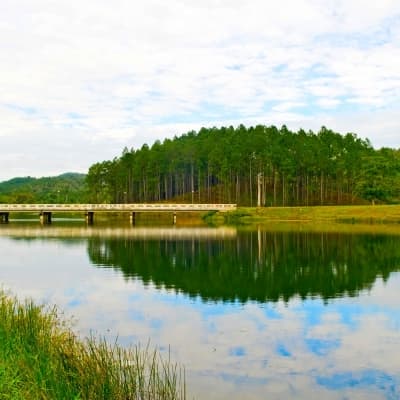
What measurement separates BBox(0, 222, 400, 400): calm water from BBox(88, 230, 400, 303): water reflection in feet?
0.34

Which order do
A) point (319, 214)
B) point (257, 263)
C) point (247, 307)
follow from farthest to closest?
point (319, 214) → point (257, 263) → point (247, 307)

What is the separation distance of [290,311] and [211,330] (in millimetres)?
4885

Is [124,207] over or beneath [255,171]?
beneath

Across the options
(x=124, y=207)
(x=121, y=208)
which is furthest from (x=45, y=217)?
(x=124, y=207)

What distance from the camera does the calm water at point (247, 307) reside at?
51.1ft

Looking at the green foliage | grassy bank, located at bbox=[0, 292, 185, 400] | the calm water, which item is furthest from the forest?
grassy bank, located at bbox=[0, 292, 185, 400]

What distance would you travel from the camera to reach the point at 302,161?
122438 mm

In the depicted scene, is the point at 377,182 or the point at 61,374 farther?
the point at 377,182

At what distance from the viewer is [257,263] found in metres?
41.2

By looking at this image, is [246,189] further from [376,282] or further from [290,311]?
[290,311]

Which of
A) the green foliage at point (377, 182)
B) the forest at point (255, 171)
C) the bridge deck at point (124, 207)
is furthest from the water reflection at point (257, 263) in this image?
the forest at point (255, 171)

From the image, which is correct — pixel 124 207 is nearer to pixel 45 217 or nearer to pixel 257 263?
pixel 45 217

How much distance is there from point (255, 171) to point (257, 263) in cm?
8895

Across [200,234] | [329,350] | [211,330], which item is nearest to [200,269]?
[211,330]
